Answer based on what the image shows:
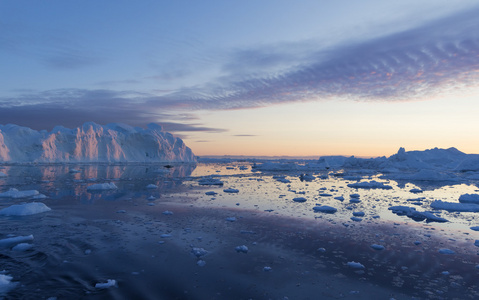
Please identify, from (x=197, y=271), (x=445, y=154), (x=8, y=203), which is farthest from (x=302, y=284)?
(x=445, y=154)

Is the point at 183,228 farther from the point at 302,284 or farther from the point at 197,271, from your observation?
the point at 302,284

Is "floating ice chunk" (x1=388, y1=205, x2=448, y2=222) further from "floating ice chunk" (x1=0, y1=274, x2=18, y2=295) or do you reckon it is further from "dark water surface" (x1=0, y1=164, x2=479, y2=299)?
"floating ice chunk" (x1=0, y1=274, x2=18, y2=295)

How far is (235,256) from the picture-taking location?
16.9ft

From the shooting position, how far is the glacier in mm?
38906

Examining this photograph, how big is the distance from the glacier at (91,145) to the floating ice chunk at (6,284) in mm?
41977

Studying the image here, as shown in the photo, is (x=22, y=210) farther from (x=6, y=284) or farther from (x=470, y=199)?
(x=470, y=199)

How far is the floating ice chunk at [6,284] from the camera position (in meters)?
3.64

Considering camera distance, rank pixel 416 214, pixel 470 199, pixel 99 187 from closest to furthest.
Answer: pixel 416 214
pixel 470 199
pixel 99 187

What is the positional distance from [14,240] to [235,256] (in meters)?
4.22

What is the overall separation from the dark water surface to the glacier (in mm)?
37814

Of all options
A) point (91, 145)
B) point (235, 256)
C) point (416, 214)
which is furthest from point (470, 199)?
point (91, 145)

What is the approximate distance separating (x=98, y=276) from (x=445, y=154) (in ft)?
211

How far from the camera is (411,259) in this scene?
520 centimetres

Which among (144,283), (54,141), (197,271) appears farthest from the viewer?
(54,141)
